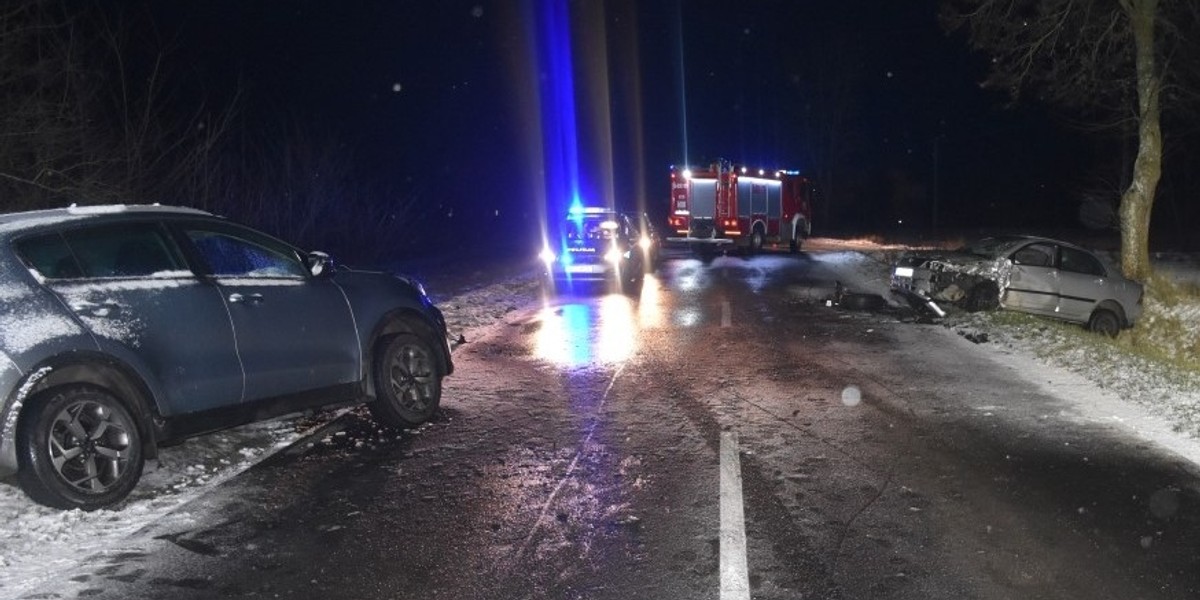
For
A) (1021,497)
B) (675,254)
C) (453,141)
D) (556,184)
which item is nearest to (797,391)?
(1021,497)

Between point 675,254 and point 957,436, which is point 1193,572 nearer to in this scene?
point 957,436

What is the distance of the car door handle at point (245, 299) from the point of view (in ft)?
20.6

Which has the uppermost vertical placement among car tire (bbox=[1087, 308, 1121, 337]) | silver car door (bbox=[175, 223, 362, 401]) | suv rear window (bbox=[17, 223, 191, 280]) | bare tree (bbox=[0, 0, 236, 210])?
bare tree (bbox=[0, 0, 236, 210])

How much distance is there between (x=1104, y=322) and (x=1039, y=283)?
5.22 ft

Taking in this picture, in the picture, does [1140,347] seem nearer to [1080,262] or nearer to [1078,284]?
[1078,284]

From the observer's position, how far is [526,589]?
14.3 ft

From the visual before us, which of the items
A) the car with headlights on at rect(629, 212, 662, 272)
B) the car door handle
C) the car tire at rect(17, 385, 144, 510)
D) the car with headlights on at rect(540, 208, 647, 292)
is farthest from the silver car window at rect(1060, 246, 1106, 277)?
the car tire at rect(17, 385, 144, 510)

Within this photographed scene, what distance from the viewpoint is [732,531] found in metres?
5.10

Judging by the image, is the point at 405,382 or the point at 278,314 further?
the point at 405,382

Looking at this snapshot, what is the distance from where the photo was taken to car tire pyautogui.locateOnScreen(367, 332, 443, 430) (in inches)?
292

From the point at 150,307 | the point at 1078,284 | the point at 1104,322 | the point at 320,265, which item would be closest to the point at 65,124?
the point at 320,265

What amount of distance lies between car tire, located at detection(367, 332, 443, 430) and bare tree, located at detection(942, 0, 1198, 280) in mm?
14988

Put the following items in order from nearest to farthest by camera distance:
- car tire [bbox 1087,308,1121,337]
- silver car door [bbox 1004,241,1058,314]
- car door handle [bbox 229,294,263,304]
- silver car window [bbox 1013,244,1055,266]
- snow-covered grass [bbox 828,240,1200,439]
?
car door handle [bbox 229,294,263,304] → snow-covered grass [bbox 828,240,1200,439] → silver car door [bbox 1004,241,1058,314] → silver car window [bbox 1013,244,1055,266] → car tire [bbox 1087,308,1121,337]

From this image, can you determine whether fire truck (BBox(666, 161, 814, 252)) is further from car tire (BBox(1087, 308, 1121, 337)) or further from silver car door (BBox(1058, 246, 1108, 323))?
car tire (BBox(1087, 308, 1121, 337))
